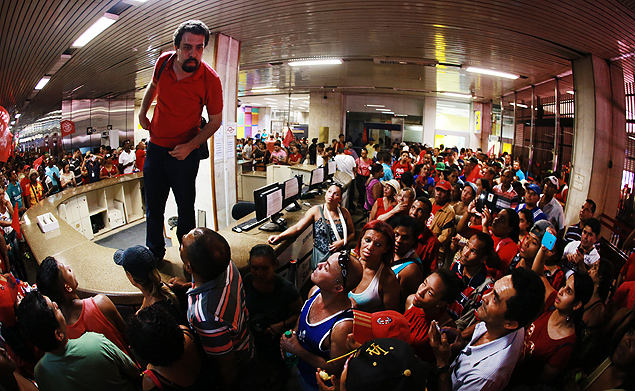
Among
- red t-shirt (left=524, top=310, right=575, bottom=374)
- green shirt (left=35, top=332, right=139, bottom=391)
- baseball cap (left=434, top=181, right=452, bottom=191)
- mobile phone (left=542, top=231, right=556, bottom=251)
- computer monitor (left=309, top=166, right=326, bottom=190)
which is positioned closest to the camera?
green shirt (left=35, top=332, right=139, bottom=391)

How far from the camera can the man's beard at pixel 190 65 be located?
71.8 inches

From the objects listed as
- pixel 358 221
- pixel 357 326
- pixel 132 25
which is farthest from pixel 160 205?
pixel 358 221

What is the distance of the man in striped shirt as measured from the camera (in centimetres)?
142

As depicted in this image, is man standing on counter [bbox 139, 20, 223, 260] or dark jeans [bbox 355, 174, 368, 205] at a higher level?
man standing on counter [bbox 139, 20, 223, 260]

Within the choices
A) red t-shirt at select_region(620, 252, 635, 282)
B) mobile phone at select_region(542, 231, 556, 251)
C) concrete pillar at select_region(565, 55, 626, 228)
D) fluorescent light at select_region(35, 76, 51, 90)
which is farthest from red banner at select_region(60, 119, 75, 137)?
red t-shirt at select_region(620, 252, 635, 282)

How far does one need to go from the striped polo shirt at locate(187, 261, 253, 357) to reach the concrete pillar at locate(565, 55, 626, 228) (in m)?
7.54

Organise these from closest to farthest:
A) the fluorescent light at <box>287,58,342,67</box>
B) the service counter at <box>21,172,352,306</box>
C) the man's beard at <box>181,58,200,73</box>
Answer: the man's beard at <box>181,58,200,73</box> → the service counter at <box>21,172,352,306</box> → the fluorescent light at <box>287,58,342,67</box>

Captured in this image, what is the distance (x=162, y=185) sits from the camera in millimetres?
2102

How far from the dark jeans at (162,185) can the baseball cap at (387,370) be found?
156 cm

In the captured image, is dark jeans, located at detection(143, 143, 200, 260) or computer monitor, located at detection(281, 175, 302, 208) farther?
computer monitor, located at detection(281, 175, 302, 208)

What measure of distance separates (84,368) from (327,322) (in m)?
1.07

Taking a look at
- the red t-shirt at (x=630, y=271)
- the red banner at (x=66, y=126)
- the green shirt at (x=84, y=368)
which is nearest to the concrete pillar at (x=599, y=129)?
the red t-shirt at (x=630, y=271)

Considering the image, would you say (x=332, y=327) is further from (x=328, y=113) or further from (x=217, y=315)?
(x=328, y=113)

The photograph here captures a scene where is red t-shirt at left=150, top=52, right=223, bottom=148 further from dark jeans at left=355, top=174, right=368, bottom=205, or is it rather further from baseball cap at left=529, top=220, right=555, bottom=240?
dark jeans at left=355, top=174, right=368, bottom=205
